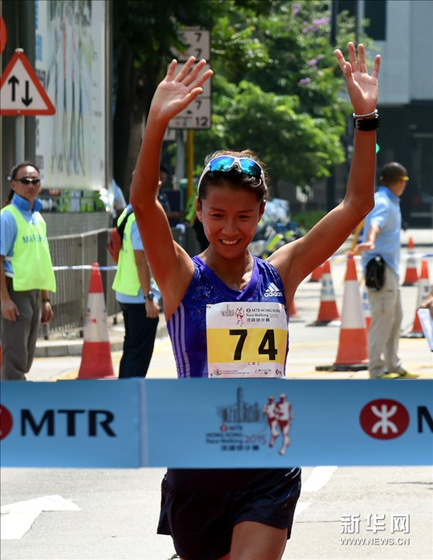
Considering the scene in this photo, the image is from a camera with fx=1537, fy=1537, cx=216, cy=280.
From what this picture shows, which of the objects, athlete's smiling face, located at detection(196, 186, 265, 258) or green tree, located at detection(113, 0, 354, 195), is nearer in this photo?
athlete's smiling face, located at detection(196, 186, 265, 258)

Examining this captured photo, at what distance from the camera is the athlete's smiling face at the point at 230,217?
164 inches

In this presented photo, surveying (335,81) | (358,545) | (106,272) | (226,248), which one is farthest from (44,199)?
(335,81)

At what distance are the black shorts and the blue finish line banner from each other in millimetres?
520

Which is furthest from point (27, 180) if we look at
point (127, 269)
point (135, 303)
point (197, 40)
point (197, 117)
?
point (197, 117)

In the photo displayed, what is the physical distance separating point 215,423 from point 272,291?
824mm

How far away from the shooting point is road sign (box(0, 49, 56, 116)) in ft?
48.4

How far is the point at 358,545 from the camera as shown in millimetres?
7258

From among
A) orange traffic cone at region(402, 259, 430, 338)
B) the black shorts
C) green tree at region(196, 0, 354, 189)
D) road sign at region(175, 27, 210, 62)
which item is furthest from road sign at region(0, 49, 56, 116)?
green tree at region(196, 0, 354, 189)

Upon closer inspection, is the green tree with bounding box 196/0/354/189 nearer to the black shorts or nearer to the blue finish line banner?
the black shorts

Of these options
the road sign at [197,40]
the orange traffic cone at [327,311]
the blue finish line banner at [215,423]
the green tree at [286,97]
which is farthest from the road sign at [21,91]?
the green tree at [286,97]

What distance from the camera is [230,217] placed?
4.16 m

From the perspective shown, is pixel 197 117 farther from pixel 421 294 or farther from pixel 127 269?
pixel 127 269

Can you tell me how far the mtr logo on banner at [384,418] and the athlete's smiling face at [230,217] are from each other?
2.63 ft

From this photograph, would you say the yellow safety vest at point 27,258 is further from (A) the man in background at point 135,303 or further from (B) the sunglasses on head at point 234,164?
(B) the sunglasses on head at point 234,164
